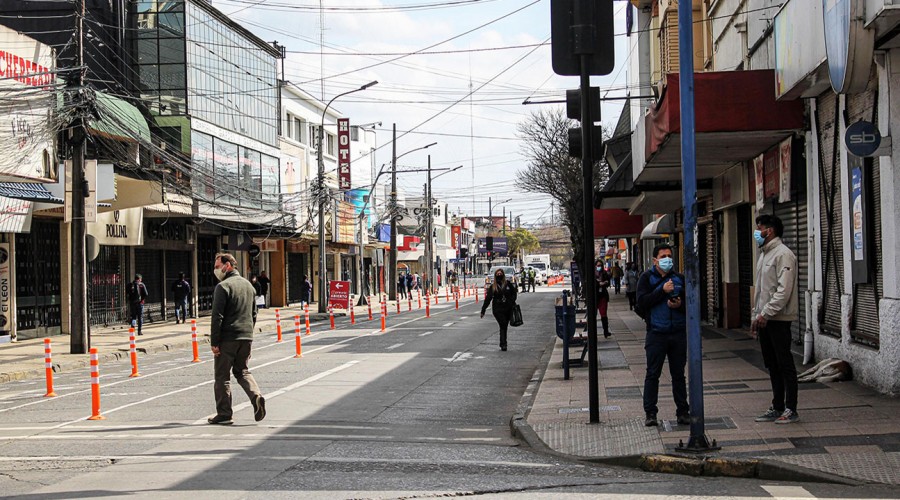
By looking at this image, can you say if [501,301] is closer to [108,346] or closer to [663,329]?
[108,346]

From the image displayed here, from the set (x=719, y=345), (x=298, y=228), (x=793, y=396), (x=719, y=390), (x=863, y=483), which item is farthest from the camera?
(x=298, y=228)

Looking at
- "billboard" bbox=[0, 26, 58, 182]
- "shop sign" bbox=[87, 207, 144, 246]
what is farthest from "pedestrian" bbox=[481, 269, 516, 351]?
"shop sign" bbox=[87, 207, 144, 246]

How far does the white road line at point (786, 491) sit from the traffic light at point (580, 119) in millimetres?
4355

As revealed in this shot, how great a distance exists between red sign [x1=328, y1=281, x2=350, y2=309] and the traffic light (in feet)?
93.0

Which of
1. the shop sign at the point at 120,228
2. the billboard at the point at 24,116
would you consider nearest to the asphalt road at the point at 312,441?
the billboard at the point at 24,116

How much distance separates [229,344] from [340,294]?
28007 millimetres

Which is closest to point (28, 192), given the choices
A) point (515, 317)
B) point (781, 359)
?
point (515, 317)

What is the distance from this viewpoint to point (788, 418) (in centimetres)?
950

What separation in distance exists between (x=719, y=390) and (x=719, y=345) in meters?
6.49

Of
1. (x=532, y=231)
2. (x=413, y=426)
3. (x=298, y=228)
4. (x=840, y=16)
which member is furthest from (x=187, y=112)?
(x=532, y=231)

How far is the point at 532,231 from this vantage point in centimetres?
16800

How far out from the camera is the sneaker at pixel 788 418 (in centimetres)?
947

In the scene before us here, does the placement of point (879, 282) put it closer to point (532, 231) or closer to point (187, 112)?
point (187, 112)

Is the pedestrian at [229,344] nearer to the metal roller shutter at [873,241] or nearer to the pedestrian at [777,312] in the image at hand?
the pedestrian at [777,312]
